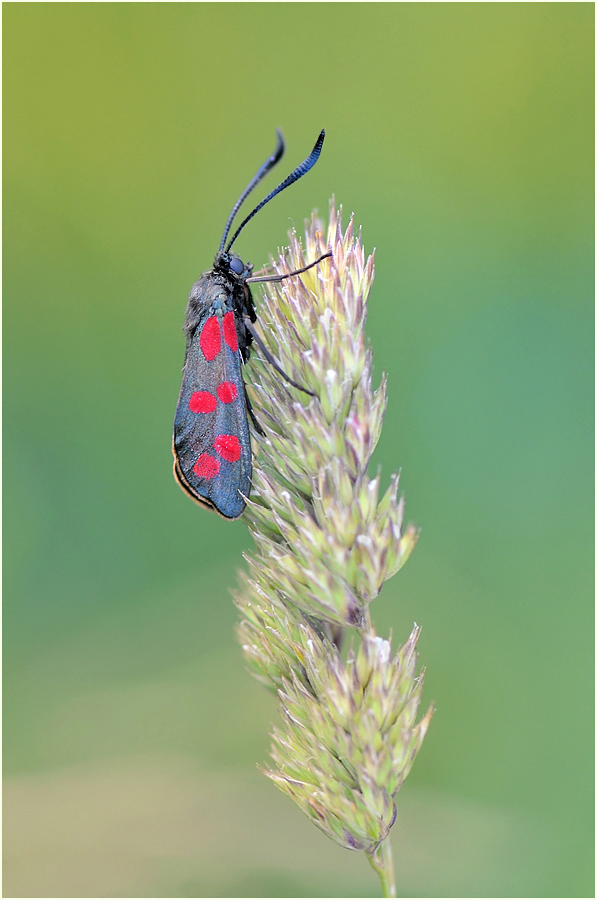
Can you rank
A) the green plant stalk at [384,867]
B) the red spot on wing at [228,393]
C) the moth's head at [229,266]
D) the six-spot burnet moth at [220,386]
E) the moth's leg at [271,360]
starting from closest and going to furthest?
the green plant stalk at [384,867], the moth's leg at [271,360], the six-spot burnet moth at [220,386], the red spot on wing at [228,393], the moth's head at [229,266]

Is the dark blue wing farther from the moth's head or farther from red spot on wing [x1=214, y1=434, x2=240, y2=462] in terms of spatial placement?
the moth's head

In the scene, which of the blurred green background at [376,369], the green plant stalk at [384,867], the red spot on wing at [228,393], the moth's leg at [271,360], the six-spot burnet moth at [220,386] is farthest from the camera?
the blurred green background at [376,369]

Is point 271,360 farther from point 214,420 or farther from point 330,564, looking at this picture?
point 330,564

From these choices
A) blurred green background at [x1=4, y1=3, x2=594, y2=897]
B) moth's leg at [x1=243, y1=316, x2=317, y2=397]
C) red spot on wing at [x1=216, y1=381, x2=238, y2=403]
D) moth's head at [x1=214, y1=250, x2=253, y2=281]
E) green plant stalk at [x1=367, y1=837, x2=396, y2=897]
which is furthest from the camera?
Result: blurred green background at [x1=4, y1=3, x2=594, y2=897]

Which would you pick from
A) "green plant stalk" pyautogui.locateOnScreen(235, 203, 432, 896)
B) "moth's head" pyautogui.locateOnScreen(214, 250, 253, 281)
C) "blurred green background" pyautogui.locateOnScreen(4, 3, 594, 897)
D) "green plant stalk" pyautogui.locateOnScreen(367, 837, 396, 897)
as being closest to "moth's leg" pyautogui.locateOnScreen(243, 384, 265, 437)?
"green plant stalk" pyautogui.locateOnScreen(235, 203, 432, 896)

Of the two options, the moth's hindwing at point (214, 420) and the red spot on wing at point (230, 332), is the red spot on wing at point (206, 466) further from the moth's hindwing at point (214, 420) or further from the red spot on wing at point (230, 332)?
the red spot on wing at point (230, 332)

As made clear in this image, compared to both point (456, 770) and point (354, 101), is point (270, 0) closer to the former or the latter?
point (354, 101)

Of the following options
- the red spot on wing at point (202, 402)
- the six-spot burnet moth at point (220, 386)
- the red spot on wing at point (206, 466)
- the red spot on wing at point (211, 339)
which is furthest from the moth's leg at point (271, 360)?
the red spot on wing at point (206, 466)

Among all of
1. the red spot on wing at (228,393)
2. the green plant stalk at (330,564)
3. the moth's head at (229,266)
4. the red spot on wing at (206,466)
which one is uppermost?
the moth's head at (229,266)

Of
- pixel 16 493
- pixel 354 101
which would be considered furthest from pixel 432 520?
pixel 354 101
